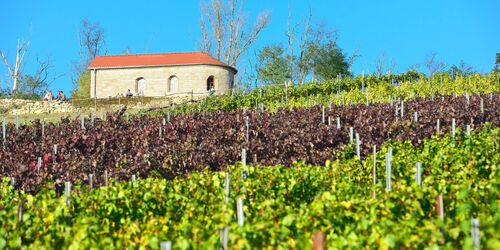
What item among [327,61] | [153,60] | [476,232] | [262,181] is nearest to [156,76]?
[153,60]

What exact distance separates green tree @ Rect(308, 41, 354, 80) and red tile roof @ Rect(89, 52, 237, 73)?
11.5 metres

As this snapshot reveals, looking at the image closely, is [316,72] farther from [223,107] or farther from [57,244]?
[57,244]

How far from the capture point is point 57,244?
17.1 feet

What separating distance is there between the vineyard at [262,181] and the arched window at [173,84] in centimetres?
2547

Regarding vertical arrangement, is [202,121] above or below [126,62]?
below

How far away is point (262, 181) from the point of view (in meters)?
8.64

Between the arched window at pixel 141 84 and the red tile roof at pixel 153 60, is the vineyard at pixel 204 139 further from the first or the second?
the arched window at pixel 141 84

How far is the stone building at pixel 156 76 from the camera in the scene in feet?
147

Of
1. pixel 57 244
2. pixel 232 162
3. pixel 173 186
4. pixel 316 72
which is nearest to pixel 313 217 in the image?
pixel 57 244

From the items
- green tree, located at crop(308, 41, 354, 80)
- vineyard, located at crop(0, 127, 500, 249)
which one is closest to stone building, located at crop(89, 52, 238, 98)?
green tree, located at crop(308, 41, 354, 80)

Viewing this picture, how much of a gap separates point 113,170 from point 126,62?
33777 mm

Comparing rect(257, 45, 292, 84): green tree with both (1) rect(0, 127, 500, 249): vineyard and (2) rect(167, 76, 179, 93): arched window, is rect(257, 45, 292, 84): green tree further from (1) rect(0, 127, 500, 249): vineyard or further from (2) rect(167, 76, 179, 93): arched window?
(1) rect(0, 127, 500, 249): vineyard

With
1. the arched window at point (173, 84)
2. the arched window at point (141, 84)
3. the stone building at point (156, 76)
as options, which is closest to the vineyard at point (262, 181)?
the stone building at point (156, 76)

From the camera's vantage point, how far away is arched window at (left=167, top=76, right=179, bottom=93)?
45.1 metres
